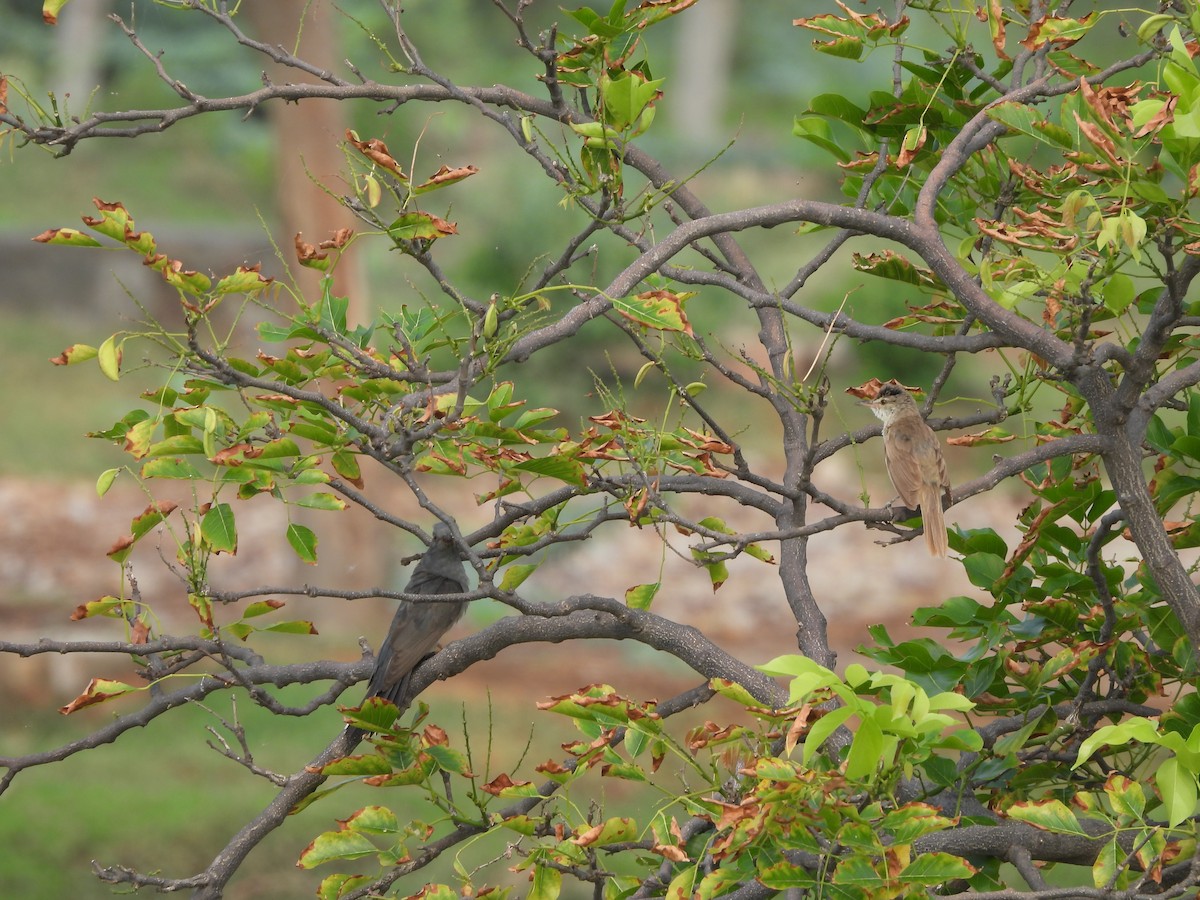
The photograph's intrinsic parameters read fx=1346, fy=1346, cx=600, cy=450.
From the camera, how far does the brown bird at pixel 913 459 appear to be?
3682mm

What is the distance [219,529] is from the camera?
2.68 m

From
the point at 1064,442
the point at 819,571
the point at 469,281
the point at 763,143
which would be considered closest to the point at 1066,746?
the point at 1064,442

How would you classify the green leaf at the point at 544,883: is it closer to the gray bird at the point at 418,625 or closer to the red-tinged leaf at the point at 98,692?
the red-tinged leaf at the point at 98,692

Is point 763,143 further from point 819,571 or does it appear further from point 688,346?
point 688,346

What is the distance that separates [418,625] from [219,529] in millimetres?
1703

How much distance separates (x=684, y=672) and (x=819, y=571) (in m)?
2.72

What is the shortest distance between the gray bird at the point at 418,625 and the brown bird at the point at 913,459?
1313mm

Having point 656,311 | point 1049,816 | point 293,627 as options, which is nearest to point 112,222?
point 656,311

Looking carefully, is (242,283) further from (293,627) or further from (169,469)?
(293,627)

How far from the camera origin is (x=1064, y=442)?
2574 millimetres

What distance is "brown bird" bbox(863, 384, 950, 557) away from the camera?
368 cm

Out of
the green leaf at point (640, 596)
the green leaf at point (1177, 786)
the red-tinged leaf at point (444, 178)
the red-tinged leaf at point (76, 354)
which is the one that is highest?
the red-tinged leaf at point (444, 178)

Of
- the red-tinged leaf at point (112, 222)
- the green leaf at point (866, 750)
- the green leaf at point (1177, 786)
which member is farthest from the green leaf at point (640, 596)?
the red-tinged leaf at point (112, 222)

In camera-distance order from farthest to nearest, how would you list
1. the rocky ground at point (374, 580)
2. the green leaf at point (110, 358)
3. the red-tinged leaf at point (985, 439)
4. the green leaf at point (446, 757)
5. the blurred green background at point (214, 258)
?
1. the rocky ground at point (374, 580)
2. the blurred green background at point (214, 258)
3. the red-tinged leaf at point (985, 439)
4. the green leaf at point (446, 757)
5. the green leaf at point (110, 358)
